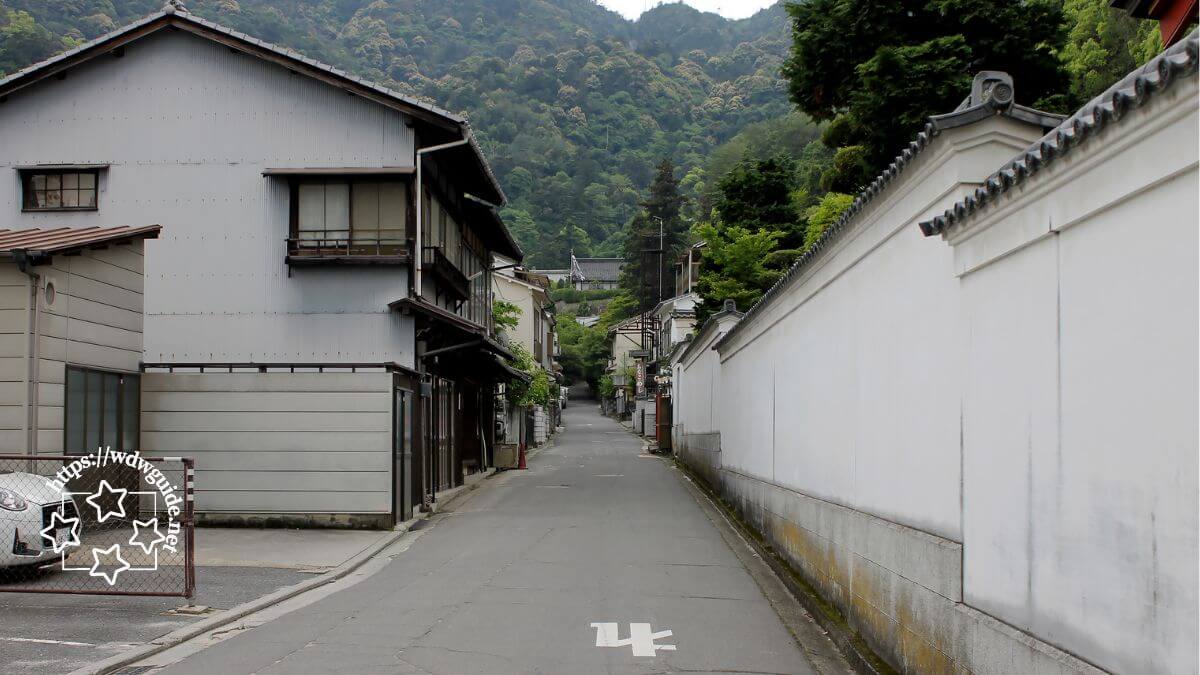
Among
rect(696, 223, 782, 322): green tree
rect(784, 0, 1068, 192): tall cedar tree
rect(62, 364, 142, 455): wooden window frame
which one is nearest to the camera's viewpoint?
rect(62, 364, 142, 455): wooden window frame

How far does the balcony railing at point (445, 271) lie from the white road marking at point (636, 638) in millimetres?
11394

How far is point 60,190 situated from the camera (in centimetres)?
1922

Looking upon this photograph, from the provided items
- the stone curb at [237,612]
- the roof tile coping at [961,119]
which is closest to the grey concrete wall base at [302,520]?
the stone curb at [237,612]

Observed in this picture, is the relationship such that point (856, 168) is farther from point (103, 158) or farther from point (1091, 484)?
point (1091, 484)

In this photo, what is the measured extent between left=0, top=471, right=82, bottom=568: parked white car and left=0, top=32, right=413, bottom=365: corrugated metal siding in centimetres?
836

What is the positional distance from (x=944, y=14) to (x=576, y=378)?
Answer: 81.7 metres

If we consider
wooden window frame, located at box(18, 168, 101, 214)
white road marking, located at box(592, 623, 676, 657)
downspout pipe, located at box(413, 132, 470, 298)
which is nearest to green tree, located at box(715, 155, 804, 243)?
downspout pipe, located at box(413, 132, 470, 298)

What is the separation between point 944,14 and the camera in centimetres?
2311

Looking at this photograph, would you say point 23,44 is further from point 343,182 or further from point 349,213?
point 349,213

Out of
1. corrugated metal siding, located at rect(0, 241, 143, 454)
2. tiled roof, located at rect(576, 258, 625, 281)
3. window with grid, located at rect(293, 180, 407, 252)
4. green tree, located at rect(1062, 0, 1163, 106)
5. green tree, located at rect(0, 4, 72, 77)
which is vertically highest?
green tree, located at rect(0, 4, 72, 77)

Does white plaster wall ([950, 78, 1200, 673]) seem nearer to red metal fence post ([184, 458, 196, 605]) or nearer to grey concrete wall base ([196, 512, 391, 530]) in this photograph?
red metal fence post ([184, 458, 196, 605])

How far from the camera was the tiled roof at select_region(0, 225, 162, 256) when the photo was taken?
1280cm

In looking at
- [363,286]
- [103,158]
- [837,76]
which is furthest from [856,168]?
[103,158]

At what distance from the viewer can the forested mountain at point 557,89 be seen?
113m
